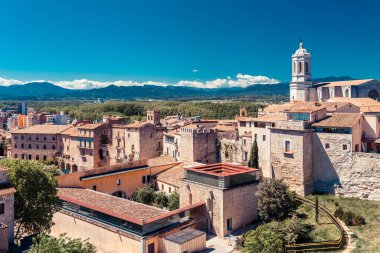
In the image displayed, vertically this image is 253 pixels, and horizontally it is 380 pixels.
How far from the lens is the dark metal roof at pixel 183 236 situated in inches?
974

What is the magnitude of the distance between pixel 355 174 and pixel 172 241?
674 inches

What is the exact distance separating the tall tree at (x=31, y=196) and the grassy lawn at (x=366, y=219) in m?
17.9

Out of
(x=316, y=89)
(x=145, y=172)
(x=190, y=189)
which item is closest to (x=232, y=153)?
(x=145, y=172)

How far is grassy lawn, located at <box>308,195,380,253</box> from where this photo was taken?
78.1ft

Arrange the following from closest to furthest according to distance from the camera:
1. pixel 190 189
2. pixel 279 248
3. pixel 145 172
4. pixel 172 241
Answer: pixel 279 248, pixel 172 241, pixel 190 189, pixel 145 172

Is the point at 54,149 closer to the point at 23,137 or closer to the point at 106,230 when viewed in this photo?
the point at 23,137

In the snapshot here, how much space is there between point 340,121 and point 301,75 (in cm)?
3897

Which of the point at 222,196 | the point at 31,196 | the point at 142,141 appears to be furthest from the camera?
the point at 142,141

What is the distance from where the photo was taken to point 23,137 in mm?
67250

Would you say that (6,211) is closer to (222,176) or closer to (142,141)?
(222,176)

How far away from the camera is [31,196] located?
994 inches

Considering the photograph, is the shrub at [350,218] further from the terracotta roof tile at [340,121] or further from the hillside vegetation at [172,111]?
the hillside vegetation at [172,111]

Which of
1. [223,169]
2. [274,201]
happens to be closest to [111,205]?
[223,169]

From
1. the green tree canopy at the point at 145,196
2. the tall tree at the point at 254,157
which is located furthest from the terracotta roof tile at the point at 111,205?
the tall tree at the point at 254,157
